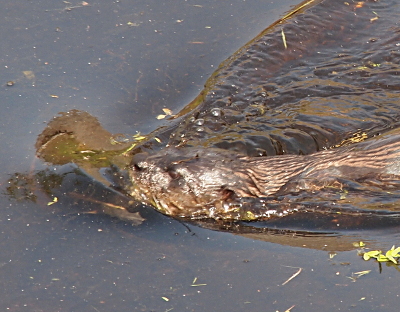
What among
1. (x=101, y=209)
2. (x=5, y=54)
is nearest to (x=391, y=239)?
(x=101, y=209)

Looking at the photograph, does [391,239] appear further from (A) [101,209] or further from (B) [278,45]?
(B) [278,45]

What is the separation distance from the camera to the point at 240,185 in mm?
5250

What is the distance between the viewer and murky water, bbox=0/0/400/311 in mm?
4078

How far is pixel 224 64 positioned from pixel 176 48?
553mm

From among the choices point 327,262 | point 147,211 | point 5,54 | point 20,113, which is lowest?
point 327,262

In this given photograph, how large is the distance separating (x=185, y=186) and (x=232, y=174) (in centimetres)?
42

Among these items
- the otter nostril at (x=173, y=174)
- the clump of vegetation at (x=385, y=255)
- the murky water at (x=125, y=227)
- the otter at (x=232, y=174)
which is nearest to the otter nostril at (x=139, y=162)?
the otter at (x=232, y=174)

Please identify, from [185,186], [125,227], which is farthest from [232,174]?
[125,227]

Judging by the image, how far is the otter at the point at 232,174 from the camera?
5.12 meters

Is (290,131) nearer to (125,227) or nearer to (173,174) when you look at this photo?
(173,174)

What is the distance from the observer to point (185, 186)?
511 cm

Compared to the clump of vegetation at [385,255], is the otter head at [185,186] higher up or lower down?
higher up

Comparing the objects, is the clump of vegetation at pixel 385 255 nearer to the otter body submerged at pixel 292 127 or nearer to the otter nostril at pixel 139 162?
the otter body submerged at pixel 292 127

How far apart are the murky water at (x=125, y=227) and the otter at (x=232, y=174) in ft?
0.82
